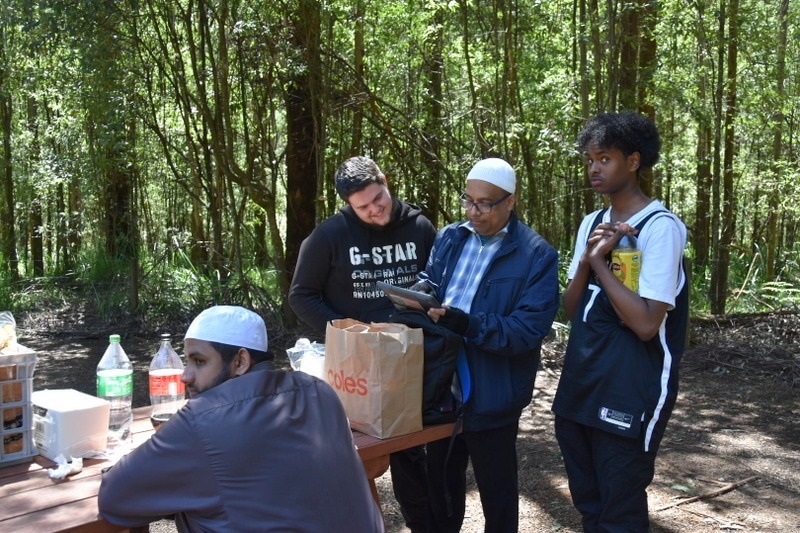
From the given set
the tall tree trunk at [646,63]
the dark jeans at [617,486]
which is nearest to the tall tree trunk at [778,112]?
the tall tree trunk at [646,63]

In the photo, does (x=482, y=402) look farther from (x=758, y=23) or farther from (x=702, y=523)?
(x=758, y=23)

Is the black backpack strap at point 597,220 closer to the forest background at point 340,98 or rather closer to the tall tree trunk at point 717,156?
the forest background at point 340,98

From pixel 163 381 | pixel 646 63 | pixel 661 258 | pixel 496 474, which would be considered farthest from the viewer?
pixel 646 63

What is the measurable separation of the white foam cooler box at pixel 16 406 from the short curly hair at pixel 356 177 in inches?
56.0

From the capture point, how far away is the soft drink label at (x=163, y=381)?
2.98 metres

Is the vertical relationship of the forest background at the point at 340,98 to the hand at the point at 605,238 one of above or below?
above

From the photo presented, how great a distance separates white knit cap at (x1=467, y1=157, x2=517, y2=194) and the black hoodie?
617 millimetres

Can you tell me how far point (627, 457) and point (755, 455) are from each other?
3.04 m

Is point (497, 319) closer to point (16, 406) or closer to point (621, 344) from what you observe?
point (621, 344)

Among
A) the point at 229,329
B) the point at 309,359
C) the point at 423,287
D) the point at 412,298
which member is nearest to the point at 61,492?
the point at 229,329

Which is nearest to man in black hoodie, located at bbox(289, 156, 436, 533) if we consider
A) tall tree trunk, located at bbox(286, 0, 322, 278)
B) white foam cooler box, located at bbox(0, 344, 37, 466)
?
white foam cooler box, located at bbox(0, 344, 37, 466)

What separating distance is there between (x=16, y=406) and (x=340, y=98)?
22.7 feet

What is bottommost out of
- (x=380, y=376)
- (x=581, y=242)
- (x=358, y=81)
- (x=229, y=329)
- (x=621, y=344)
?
(x=380, y=376)

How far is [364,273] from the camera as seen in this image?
11.6ft
